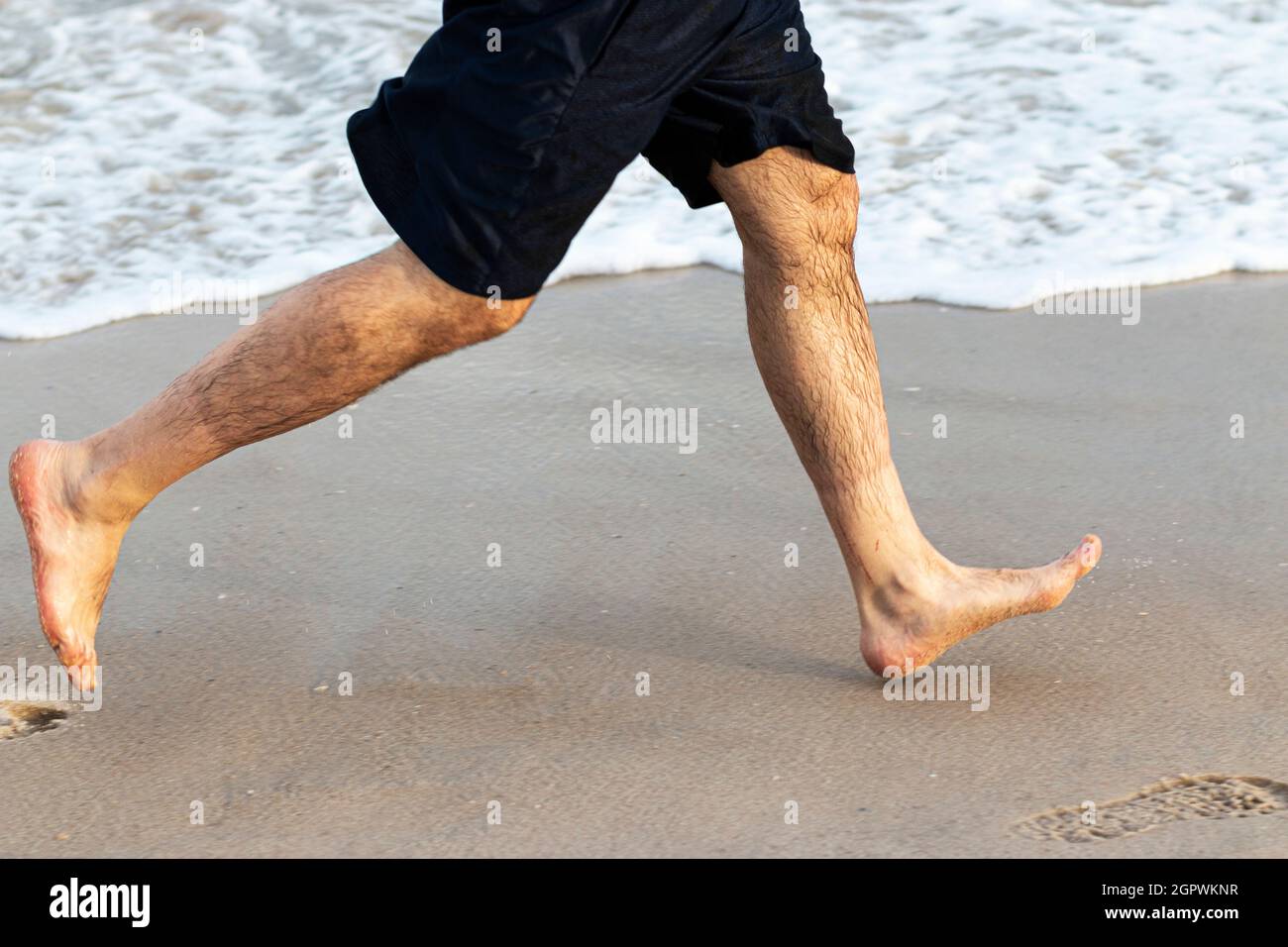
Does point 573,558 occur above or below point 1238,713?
below

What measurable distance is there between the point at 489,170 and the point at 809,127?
445mm

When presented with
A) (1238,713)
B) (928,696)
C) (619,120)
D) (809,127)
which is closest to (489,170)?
(619,120)

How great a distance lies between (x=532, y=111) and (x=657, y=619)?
86 centimetres

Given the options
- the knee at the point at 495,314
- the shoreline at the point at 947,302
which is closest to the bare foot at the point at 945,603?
the knee at the point at 495,314

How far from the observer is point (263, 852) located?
180 centimetres

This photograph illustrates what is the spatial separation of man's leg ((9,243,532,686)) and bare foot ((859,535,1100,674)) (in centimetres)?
65

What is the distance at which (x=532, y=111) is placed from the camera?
179 cm

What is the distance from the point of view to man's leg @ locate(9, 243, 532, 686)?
1896mm

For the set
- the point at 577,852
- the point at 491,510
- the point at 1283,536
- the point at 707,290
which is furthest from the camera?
the point at 707,290

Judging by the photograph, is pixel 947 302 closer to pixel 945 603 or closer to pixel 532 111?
pixel 945 603

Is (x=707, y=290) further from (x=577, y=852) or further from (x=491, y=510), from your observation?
(x=577, y=852)

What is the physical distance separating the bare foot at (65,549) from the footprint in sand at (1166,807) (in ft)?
4.02

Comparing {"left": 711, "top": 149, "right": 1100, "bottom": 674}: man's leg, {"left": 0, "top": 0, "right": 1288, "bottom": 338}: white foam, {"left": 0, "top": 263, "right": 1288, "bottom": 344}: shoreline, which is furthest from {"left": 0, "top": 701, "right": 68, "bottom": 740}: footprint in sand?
{"left": 0, "top": 0, "right": 1288, "bottom": 338}: white foam

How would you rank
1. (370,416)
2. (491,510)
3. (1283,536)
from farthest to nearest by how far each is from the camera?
(370,416) < (491,510) < (1283,536)
